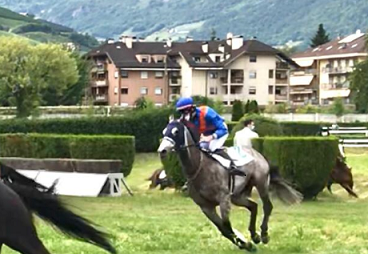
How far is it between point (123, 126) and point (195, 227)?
3388cm

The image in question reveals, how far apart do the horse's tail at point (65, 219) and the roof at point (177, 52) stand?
110m

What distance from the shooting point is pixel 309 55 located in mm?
148625

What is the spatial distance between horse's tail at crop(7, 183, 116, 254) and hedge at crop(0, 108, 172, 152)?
39641mm

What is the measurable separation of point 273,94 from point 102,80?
2271 cm

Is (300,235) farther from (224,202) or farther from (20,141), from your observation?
(20,141)

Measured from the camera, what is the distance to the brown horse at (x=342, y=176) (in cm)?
2788

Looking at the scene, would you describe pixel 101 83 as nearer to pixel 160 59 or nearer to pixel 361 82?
pixel 160 59

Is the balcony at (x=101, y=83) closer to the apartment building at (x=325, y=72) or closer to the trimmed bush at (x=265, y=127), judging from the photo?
the apartment building at (x=325, y=72)

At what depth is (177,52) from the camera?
12238 cm

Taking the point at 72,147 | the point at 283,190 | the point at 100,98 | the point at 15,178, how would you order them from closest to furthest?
the point at 15,178, the point at 283,190, the point at 72,147, the point at 100,98

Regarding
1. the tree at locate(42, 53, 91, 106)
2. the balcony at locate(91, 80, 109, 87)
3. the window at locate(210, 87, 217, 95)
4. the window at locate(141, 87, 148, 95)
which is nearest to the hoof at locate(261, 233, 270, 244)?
the tree at locate(42, 53, 91, 106)

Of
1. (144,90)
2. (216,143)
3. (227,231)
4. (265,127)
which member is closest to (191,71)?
(144,90)

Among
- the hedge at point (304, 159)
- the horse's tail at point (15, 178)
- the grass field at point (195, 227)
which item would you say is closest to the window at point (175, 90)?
the grass field at point (195, 227)

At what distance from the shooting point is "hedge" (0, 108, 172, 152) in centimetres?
4859
